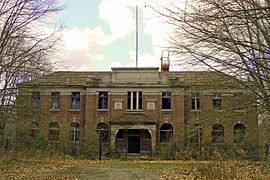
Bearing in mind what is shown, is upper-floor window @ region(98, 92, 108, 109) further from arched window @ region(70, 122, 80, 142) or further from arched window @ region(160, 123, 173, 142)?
arched window @ region(160, 123, 173, 142)

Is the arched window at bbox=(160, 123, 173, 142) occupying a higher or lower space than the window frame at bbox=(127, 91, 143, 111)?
lower

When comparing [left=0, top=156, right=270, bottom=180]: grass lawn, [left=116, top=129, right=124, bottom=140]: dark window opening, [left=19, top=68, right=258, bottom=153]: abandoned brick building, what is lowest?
[left=0, top=156, right=270, bottom=180]: grass lawn

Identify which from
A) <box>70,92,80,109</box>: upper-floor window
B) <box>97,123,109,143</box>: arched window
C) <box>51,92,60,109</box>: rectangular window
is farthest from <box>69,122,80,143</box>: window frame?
<box>51,92,60,109</box>: rectangular window

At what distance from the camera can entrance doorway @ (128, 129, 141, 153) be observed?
92.5 ft

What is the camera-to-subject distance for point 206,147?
22719 millimetres

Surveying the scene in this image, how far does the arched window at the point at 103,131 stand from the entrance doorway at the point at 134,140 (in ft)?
7.58

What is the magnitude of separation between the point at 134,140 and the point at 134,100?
13.2 ft

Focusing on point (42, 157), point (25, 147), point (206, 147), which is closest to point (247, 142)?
point (206, 147)

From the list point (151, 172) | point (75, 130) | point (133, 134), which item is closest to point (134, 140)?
point (133, 134)

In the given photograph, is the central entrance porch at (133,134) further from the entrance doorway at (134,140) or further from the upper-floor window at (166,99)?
the upper-floor window at (166,99)

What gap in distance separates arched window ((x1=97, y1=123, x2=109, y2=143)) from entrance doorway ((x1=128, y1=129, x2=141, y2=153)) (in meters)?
2.31

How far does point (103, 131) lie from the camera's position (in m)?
28.8

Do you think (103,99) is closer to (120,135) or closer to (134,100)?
(134,100)

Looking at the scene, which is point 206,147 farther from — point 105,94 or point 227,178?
point 227,178
